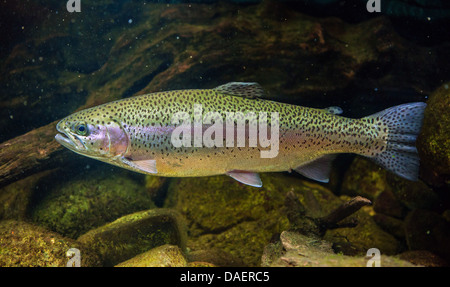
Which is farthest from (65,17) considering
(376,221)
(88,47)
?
(376,221)

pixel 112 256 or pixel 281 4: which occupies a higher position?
pixel 281 4

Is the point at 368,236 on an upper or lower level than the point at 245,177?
lower

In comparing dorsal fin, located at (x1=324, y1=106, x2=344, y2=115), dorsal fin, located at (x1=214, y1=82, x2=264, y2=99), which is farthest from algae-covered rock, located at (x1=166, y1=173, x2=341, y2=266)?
dorsal fin, located at (x1=214, y1=82, x2=264, y2=99)

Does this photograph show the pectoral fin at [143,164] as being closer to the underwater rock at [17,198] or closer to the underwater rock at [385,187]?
the underwater rock at [17,198]

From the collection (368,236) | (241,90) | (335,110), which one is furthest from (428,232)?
(241,90)

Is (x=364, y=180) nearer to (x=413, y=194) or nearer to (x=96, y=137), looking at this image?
(x=413, y=194)
